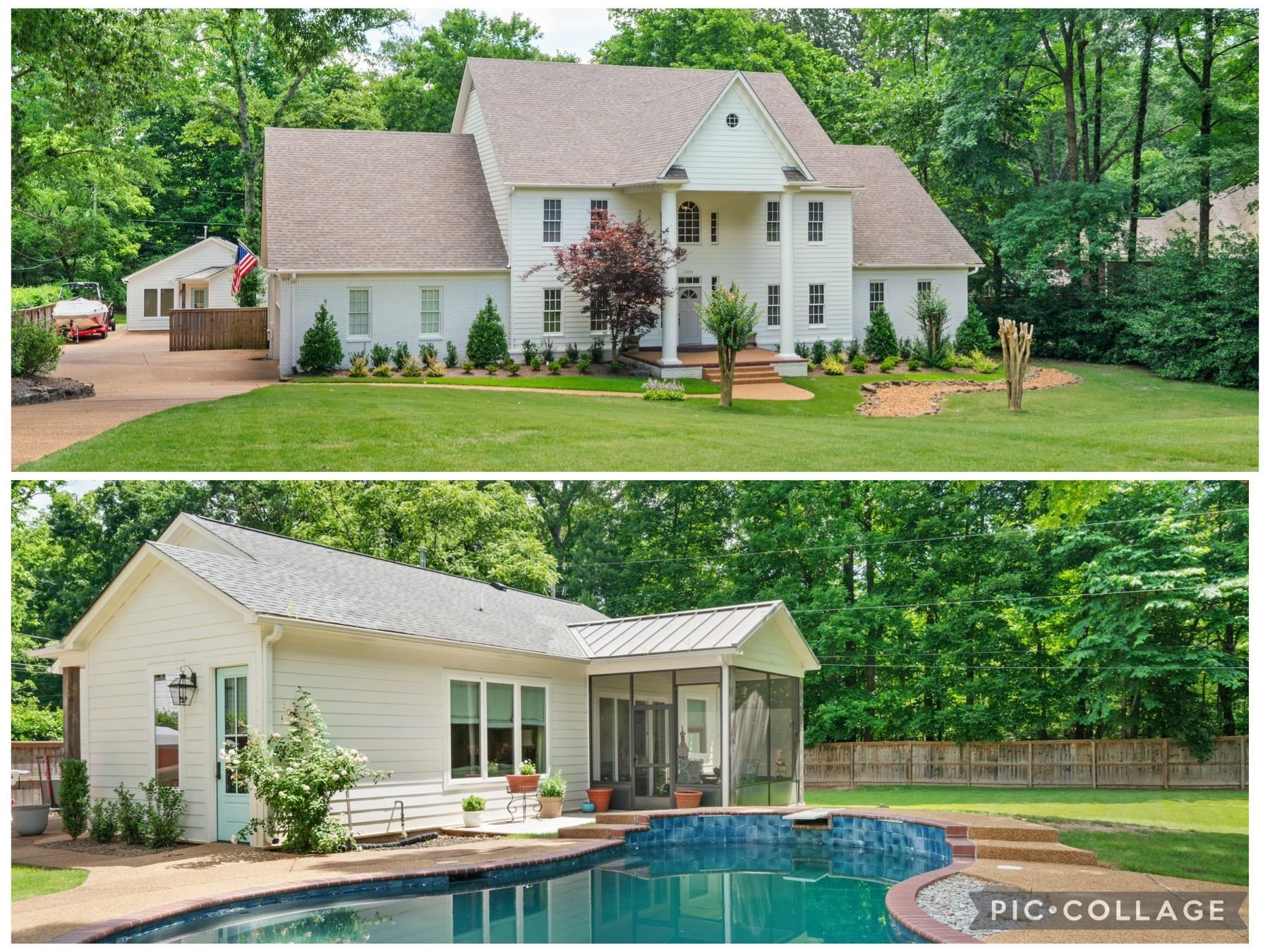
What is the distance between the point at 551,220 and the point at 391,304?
14.8ft

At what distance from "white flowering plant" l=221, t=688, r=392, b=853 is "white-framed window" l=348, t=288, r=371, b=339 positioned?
48.9ft

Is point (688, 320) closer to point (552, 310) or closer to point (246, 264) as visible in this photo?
point (552, 310)

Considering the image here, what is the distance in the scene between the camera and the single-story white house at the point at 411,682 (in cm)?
1278

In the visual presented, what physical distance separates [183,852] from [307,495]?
17.6 metres

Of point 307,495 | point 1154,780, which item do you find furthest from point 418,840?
point 307,495

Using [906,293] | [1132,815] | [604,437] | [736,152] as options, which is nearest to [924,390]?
[906,293]

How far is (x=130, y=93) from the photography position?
17.9 metres

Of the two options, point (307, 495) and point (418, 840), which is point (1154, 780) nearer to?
point (418, 840)

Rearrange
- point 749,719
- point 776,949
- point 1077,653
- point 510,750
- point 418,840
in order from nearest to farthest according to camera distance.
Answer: point 776,949 < point 418,840 < point 510,750 < point 749,719 < point 1077,653

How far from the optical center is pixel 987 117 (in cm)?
3189

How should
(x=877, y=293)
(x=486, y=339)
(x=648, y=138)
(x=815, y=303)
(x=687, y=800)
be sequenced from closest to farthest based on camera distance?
(x=687, y=800) → (x=486, y=339) → (x=648, y=138) → (x=815, y=303) → (x=877, y=293)

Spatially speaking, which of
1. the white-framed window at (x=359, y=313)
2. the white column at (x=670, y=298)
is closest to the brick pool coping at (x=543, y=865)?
the white column at (x=670, y=298)

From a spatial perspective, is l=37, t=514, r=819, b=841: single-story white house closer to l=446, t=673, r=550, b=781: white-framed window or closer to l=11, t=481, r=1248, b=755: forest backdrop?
l=446, t=673, r=550, b=781: white-framed window

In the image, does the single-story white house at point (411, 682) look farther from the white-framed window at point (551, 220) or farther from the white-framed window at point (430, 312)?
the white-framed window at point (551, 220)
